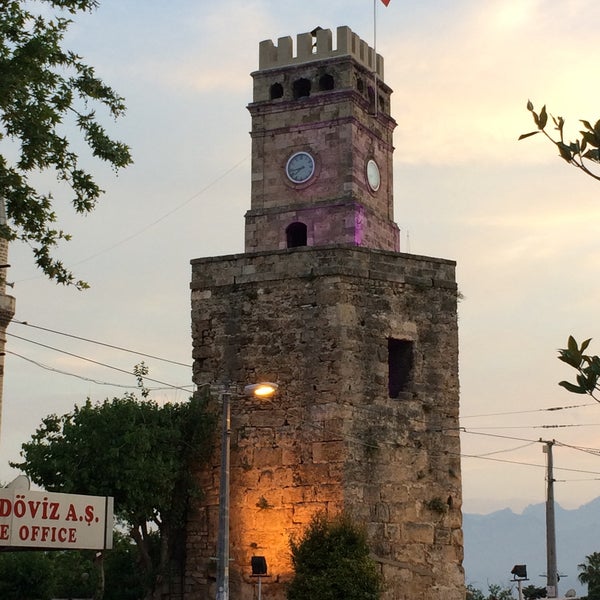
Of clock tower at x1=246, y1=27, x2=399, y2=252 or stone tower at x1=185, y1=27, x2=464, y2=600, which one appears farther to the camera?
clock tower at x1=246, y1=27, x2=399, y2=252

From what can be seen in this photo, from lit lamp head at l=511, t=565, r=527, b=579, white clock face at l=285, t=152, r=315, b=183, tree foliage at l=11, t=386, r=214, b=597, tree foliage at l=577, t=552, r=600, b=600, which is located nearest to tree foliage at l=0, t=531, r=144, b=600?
tree foliage at l=11, t=386, r=214, b=597

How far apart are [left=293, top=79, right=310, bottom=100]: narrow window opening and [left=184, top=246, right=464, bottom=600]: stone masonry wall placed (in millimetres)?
25894

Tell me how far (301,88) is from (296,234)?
634cm

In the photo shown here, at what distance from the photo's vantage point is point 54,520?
1817 cm

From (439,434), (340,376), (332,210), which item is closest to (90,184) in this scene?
(340,376)

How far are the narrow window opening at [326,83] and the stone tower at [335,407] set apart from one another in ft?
83.2

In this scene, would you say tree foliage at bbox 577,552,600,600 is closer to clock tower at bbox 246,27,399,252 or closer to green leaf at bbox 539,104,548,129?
clock tower at bbox 246,27,399,252

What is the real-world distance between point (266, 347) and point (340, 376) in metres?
1.88

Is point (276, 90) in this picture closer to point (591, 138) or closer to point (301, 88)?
point (301, 88)

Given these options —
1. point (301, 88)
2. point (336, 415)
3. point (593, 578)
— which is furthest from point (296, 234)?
point (336, 415)

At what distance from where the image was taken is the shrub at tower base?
78.8ft

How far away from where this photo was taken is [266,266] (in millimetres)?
26859

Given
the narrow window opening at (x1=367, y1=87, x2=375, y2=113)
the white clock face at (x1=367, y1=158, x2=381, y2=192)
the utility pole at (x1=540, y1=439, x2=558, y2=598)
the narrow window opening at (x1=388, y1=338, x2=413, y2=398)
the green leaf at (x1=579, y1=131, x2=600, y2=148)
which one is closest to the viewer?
the green leaf at (x1=579, y1=131, x2=600, y2=148)

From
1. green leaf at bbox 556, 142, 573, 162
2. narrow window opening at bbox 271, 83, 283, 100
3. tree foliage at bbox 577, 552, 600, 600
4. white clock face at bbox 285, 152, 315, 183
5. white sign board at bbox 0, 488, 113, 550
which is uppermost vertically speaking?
narrow window opening at bbox 271, 83, 283, 100
